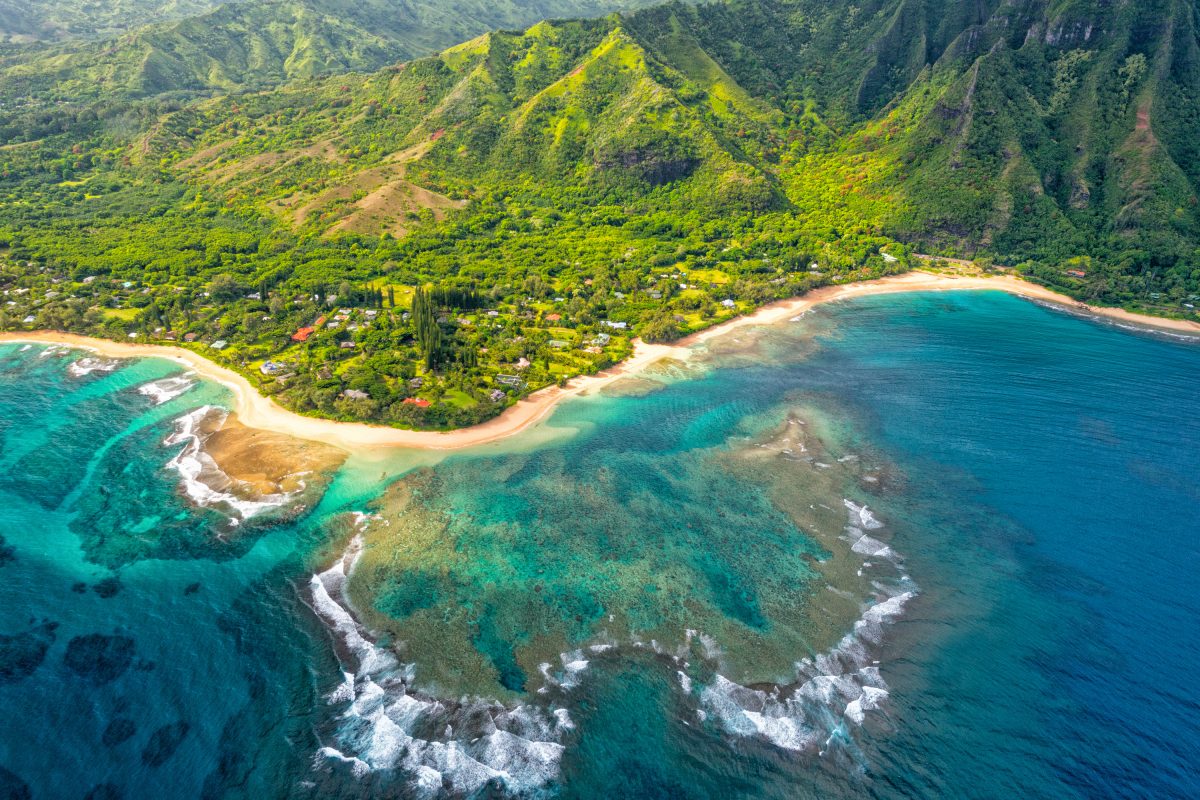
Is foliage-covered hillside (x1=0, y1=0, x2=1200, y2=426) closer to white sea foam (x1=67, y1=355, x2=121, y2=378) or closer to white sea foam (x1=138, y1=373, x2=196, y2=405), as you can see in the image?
white sea foam (x1=138, y1=373, x2=196, y2=405)

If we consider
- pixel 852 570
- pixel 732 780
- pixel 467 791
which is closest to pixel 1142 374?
pixel 852 570

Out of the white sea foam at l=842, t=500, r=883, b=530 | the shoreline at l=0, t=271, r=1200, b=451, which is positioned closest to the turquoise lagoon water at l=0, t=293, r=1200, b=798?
the white sea foam at l=842, t=500, r=883, b=530

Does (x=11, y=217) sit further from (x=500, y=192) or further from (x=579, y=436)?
(x=579, y=436)

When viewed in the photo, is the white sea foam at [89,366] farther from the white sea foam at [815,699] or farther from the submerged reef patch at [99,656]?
the white sea foam at [815,699]

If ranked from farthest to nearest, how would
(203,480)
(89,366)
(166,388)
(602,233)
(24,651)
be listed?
1. (602,233)
2. (89,366)
3. (166,388)
4. (203,480)
5. (24,651)

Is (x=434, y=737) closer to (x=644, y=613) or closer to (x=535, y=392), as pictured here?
(x=644, y=613)

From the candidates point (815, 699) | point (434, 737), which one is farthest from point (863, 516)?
point (434, 737)
